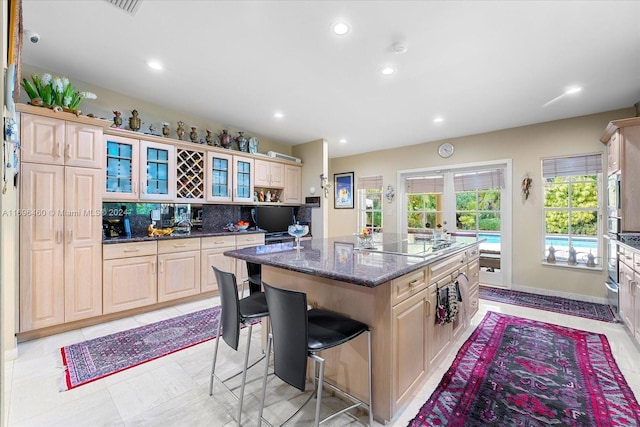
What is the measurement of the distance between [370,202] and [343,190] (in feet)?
2.65

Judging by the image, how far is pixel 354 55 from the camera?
2498 mm

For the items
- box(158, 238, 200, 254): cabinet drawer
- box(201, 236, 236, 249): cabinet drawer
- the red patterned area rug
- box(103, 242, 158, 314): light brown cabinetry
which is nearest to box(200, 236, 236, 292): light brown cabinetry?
box(201, 236, 236, 249): cabinet drawer

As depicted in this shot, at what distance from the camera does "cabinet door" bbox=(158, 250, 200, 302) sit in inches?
137

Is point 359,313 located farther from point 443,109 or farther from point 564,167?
point 564,167

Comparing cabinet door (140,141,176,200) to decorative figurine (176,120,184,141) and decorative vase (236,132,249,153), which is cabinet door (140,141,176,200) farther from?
decorative vase (236,132,249,153)

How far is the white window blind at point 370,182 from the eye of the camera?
613cm

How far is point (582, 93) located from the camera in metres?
3.23

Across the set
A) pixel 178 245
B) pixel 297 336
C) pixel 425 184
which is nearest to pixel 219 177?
pixel 178 245

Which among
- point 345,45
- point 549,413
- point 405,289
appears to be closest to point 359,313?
point 405,289

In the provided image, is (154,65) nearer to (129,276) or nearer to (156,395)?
(129,276)

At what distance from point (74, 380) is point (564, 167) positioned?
599 cm

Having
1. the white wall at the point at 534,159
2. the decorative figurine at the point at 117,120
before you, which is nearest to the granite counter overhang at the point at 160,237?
the decorative figurine at the point at 117,120

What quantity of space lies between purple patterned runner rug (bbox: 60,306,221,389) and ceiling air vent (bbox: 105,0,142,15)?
2.66m

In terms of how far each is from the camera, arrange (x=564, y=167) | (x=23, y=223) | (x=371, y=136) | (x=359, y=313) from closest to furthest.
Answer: (x=359, y=313) → (x=23, y=223) → (x=564, y=167) → (x=371, y=136)
